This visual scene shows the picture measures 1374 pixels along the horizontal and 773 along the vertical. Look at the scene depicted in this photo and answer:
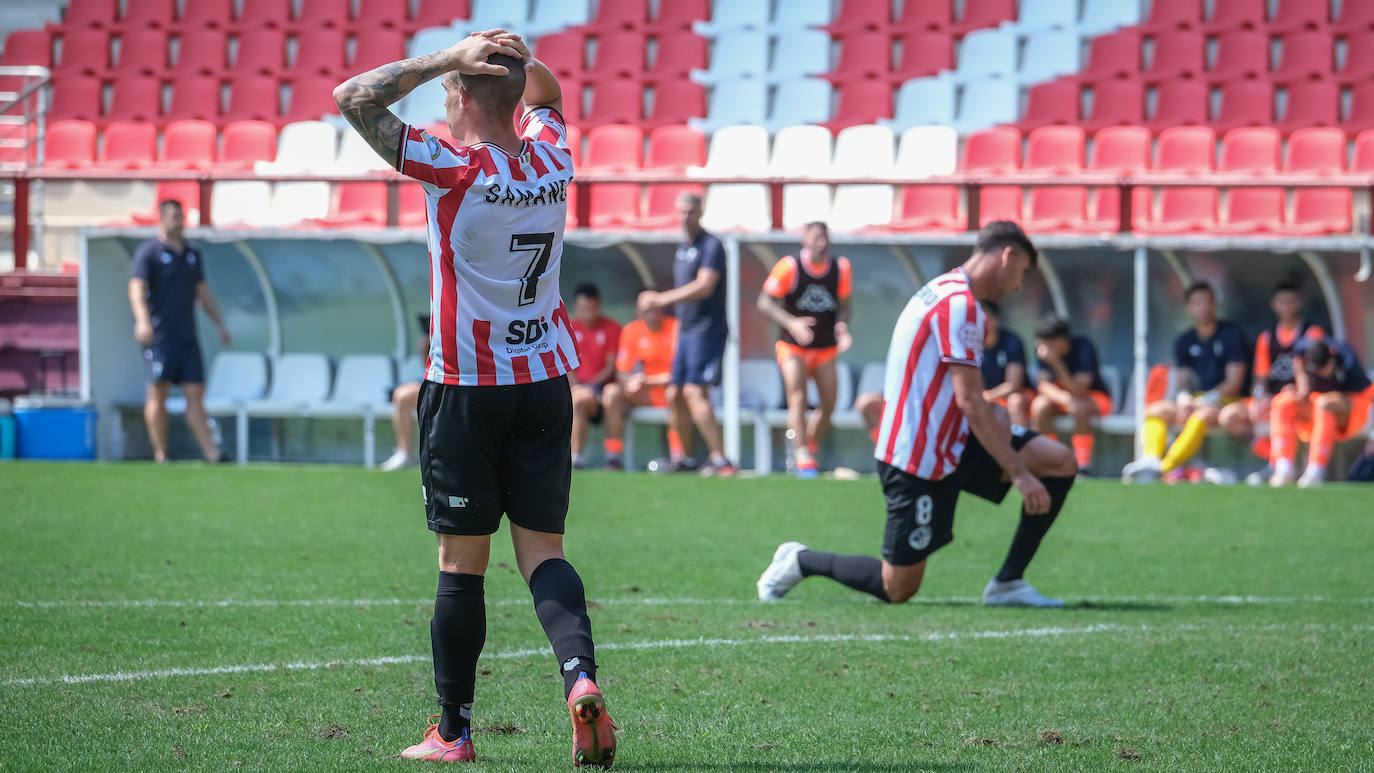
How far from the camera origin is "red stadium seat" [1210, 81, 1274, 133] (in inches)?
665

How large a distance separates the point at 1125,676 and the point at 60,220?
14.7 meters

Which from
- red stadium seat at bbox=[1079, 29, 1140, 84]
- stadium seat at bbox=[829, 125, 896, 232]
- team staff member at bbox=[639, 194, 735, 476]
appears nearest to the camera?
team staff member at bbox=[639, 194, 735, 476]

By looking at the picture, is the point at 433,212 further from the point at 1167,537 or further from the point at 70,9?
the point at 70,9

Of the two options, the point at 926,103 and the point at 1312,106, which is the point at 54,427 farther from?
the point at 1312,106

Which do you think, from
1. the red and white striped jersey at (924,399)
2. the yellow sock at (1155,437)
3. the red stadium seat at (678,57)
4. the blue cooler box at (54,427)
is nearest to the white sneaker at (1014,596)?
the red and white striped jersey at (924,399)

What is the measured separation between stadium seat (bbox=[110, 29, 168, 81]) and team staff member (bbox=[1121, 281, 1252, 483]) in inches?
518

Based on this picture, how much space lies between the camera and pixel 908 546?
238 inches

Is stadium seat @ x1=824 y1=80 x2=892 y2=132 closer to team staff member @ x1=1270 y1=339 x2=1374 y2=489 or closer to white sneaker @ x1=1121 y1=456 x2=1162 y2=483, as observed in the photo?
white sneaker @ x1=1121 y1=456 x2=1162 y2=483

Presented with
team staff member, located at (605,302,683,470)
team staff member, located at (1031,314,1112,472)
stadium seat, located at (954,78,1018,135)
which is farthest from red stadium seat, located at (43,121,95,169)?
team staff member, located at (1031,314,1112,472)

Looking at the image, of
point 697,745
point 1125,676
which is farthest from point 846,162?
point 697,745

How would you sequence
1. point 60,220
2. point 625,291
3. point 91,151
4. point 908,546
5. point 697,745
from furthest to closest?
point 91,151
point 60,220
point 625,291
point 908,546
point 697,745

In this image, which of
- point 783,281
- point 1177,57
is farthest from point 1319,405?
point 1177,57

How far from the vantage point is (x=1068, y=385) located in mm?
12898

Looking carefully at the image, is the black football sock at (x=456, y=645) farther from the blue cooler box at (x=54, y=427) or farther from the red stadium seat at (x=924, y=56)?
the red stadium seat at (x=924, y=56)
